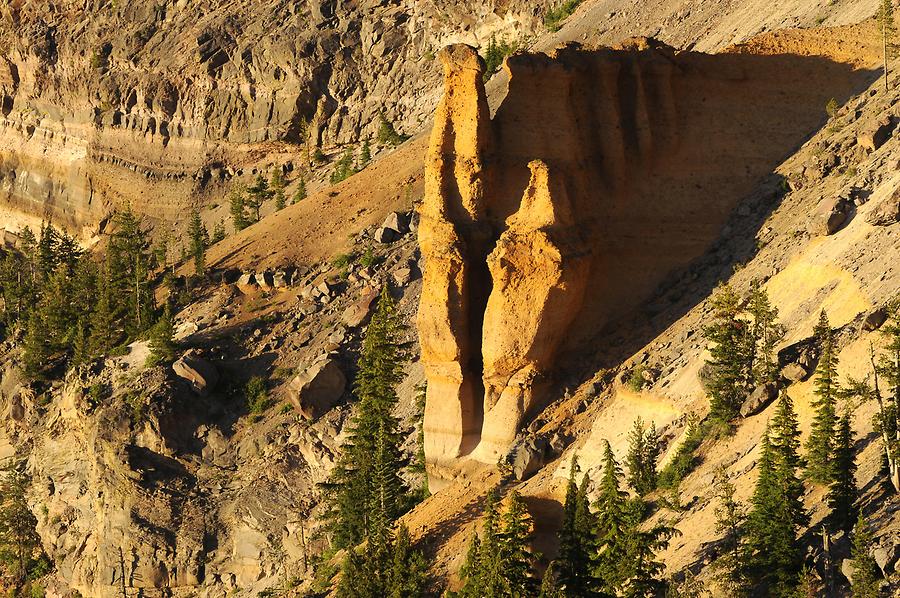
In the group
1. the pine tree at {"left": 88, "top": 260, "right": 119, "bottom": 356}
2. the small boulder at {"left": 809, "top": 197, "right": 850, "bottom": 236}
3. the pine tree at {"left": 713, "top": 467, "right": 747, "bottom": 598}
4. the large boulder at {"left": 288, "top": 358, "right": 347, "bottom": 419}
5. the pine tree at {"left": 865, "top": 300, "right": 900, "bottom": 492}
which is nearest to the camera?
the pine tree at {"left": 713, "top": 467, "right": 747, "bottom": 598}

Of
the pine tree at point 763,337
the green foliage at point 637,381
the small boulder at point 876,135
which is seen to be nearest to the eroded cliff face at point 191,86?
the small boulder at point 876,135

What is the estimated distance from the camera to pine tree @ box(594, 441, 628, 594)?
4384cm

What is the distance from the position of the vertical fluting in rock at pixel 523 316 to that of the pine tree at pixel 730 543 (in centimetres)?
834

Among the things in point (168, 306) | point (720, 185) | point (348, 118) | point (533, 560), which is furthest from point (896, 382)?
point (348, 118)

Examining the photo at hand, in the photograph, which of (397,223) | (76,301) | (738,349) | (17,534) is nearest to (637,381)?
(738,349)

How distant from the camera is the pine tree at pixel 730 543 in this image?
41562 millimetres

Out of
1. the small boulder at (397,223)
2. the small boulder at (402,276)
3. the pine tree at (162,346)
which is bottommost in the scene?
the pine tree at (162,346)

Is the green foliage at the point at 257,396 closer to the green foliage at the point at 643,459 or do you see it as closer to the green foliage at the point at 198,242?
the green foliage at the point at 198,242

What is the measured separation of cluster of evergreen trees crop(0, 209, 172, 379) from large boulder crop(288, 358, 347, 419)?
38.0 ft

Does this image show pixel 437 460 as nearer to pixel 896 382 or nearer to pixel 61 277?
pixel 896 382

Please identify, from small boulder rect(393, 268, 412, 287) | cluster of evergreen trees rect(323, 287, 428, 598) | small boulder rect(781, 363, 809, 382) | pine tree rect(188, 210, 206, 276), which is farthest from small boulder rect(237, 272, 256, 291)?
small boulder rect(781, 363, 809, 382)

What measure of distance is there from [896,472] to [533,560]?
938 cm

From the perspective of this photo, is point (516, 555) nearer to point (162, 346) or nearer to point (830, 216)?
point (830, 216)

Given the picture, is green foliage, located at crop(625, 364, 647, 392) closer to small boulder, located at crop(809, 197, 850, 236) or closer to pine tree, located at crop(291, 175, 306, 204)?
small boulder, located at crop(809, 197, 850, 236)
